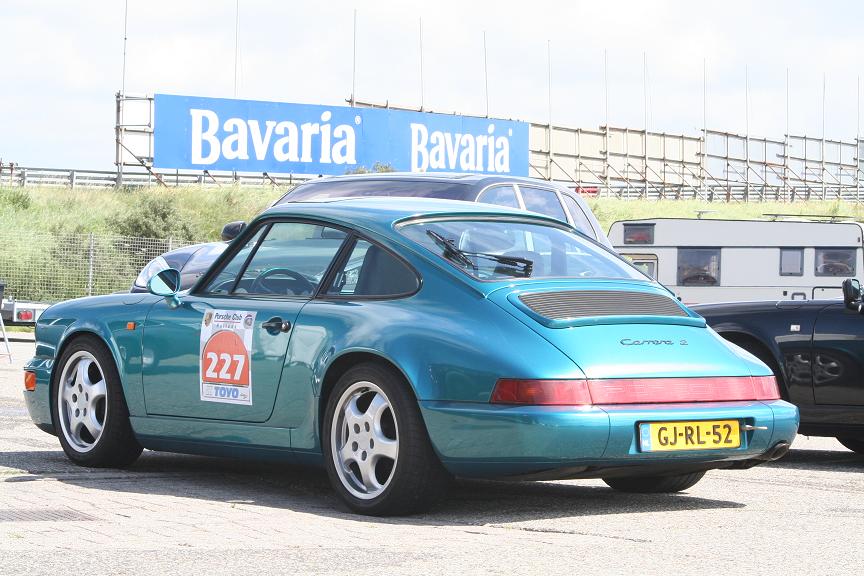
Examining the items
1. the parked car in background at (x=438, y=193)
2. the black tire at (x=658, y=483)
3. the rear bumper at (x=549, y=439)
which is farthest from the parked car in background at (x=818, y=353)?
the rear bumper at (x=549, y=439)

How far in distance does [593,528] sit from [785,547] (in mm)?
802

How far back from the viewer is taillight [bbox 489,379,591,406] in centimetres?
613

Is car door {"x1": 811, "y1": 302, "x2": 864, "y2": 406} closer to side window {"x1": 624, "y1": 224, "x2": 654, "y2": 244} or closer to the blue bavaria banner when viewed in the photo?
side window {"x1": 624, "y1": 224, "x2": 654, "y2": 244}

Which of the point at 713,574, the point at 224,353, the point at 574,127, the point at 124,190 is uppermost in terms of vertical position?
the point at 574,127

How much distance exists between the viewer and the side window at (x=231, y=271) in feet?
25.1

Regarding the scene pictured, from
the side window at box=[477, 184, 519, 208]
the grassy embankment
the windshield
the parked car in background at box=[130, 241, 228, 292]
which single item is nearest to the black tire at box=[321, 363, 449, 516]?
the windshield

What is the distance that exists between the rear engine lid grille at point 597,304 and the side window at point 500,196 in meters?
4.17

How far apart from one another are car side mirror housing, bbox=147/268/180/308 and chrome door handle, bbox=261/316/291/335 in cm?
79

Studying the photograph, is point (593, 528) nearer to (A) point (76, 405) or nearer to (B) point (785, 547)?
(B) point (785, 547)

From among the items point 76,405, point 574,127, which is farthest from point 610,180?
point 76,405

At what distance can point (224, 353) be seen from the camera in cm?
733

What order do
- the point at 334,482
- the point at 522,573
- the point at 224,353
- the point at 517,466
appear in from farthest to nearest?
the point at 224,353
the point at 334,482
the point at 517,466
the point at 522,573

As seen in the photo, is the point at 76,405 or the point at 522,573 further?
the point at 76,405

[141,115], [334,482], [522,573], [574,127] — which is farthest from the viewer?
[574,127]
